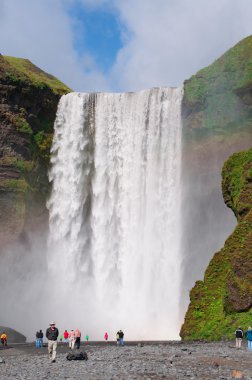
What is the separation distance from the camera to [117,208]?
5612 cm

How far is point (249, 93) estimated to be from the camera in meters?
52.4

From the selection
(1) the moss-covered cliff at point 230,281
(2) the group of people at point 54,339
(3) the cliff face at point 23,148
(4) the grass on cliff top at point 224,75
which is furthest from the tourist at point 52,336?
(4) the grass on cliff top at point 224,75

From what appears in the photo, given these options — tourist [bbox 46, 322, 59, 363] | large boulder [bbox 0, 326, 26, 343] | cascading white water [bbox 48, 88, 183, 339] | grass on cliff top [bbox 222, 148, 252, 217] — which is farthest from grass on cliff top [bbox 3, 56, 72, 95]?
tourist [bbox 46, 322, 59, 363]

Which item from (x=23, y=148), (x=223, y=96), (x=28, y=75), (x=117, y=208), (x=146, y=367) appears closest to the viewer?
(x=146, y=367)

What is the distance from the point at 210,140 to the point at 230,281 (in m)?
24.5

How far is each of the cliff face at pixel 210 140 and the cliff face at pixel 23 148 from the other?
15300 mm

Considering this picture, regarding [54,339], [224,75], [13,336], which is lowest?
[54,339]

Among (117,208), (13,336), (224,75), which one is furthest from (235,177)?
(13,336)

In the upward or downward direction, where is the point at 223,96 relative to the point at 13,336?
upward

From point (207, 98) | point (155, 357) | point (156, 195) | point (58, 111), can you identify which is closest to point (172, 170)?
point (156, 195)

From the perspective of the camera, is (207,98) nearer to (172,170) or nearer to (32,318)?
(172,170)

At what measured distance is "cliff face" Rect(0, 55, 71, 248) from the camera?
5612 centimetres

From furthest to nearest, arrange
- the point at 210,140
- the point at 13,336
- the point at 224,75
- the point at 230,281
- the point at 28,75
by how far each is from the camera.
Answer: the point at 28,75
the point at 210,140
the point at 224,75
the point at 13,336
the point at 230,281

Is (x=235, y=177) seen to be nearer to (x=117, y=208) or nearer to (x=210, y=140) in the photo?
(x=210, y=140)
